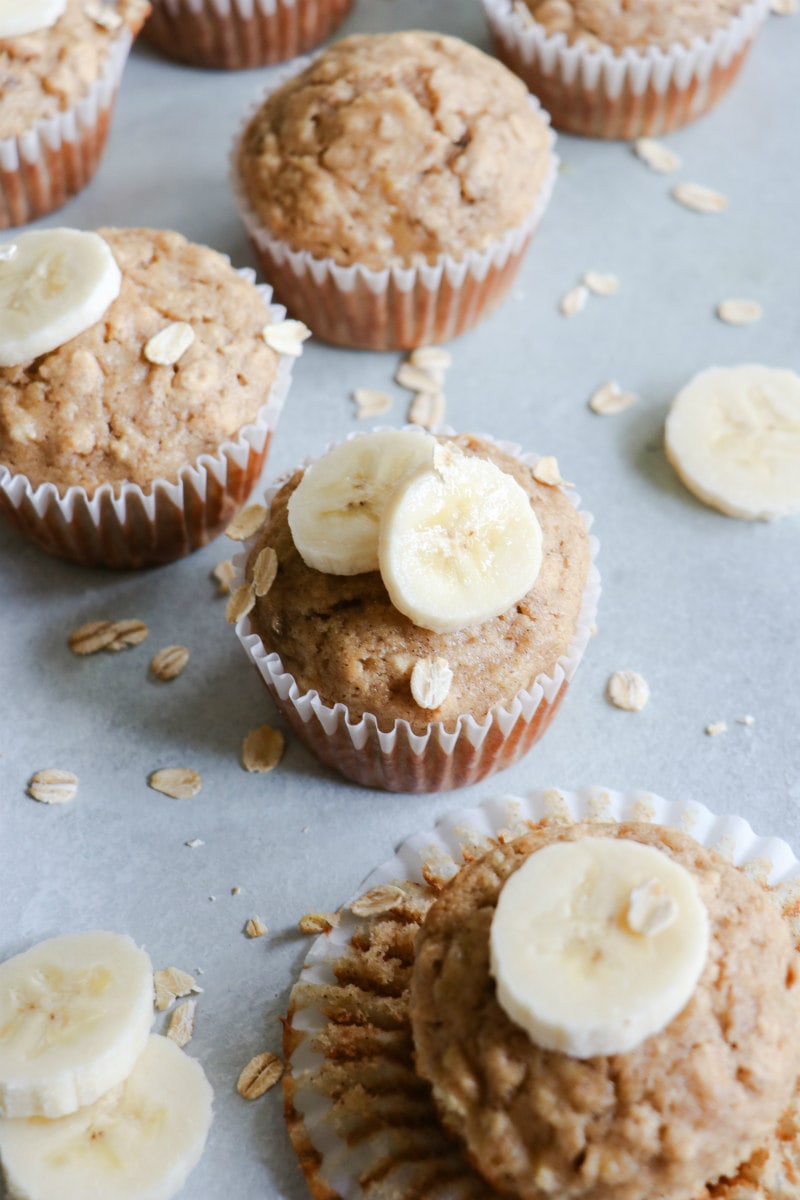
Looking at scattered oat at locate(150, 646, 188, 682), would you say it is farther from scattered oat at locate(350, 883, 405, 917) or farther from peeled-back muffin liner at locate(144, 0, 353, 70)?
peeled-back muffin liner at locate(144, 0, 353, 70)

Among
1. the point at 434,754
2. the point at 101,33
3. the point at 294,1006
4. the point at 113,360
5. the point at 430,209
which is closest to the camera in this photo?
the point at 294,1006

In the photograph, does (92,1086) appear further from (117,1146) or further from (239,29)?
(239,29)

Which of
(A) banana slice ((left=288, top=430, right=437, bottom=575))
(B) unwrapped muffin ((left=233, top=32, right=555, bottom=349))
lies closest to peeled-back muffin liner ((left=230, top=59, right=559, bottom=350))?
(B) unwrapped muffin ((left=233, top=32, right=555, bottom=349))

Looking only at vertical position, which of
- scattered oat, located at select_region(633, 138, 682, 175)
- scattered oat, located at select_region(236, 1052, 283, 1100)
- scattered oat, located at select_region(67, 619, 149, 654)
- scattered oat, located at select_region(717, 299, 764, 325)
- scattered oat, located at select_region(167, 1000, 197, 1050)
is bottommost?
scattered oat, located at select_region(236, 1052, 283, 1100)

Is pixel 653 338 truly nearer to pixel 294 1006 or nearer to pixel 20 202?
pixel 20 202

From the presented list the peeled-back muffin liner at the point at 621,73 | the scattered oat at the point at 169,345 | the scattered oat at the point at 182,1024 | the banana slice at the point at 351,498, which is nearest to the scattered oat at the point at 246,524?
the banana slice at the point at 351,498

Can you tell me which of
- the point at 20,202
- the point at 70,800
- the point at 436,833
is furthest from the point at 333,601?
the point at 20,202
